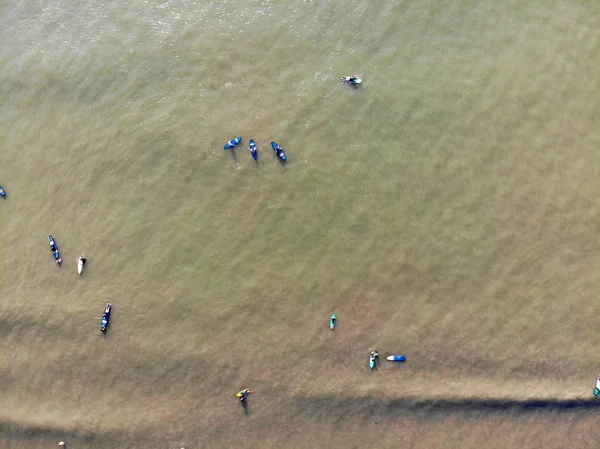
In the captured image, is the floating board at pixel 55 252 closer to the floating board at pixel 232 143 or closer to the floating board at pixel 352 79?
the floating board at pixel 232 143

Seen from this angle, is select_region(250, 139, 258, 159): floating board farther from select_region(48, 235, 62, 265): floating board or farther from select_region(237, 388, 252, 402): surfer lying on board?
select_region(237, 388, 252, 402): surfer lying on board

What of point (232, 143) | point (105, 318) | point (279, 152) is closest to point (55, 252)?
point (105, 318)

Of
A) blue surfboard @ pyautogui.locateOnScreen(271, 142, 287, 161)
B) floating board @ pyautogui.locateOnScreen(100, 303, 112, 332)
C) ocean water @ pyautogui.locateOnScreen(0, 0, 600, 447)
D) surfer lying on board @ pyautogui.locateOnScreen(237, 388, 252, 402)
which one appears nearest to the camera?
surfer lying on board @ pyautogui.locateOnScreen(237, 388, 252, 402)

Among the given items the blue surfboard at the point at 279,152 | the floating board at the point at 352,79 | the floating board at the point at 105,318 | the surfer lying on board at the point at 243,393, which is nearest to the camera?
the surfer lying on board at the point at 243,393

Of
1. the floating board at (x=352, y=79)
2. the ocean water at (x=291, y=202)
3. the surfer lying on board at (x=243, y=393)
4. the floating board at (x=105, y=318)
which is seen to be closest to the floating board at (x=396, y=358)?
the ocean water at (x=291, y=202)

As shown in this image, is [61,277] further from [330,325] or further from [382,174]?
[382,174]

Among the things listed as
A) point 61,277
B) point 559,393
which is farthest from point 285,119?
point 559,393

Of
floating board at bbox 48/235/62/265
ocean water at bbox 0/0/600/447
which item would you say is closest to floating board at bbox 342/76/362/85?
ocean water at bbox 0/0/600/447

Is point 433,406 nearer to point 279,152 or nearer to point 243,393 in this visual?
point 243,393
